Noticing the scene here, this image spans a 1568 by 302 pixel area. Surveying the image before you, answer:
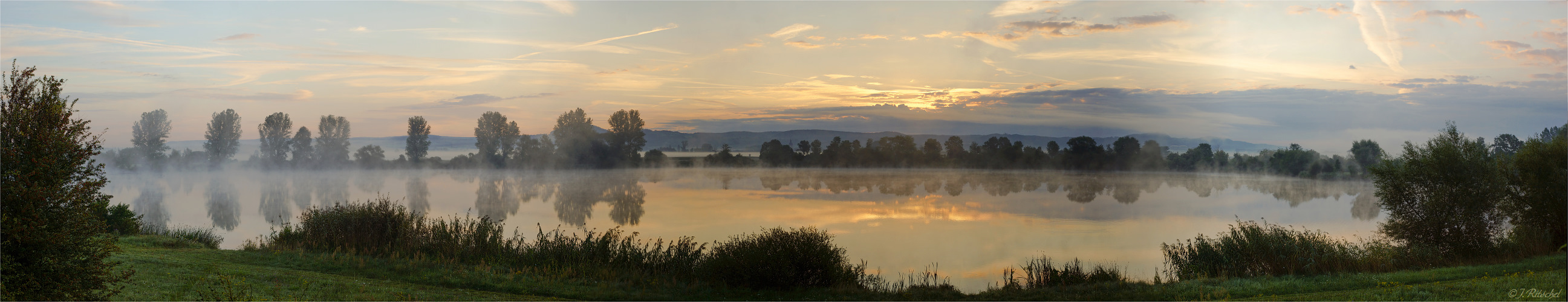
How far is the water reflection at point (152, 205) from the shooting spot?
36.1m

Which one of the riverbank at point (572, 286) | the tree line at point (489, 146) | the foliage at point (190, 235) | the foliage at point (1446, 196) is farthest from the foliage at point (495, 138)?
the foliage at point (1446, 196)

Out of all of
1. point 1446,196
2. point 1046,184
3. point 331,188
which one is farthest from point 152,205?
point 1046,184

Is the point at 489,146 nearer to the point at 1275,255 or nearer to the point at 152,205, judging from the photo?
the point at 152,205

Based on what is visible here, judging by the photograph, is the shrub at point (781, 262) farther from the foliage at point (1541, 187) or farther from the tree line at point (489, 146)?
the tree line at point (489, 146)

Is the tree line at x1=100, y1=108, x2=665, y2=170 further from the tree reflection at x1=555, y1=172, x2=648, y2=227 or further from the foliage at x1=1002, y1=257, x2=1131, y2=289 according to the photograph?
the foliage at x1=1002, y1=257, x2=1131, y2=289

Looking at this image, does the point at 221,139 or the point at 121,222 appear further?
the point at 221,139

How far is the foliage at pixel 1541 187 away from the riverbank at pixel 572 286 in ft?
12.9

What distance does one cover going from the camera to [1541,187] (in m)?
17.5

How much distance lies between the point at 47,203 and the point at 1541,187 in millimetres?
31870

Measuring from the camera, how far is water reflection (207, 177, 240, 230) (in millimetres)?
40000

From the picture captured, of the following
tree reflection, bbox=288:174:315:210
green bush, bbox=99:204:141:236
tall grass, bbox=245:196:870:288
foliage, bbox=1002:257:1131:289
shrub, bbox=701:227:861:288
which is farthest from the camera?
tree reflection, bbox=288:174:315:210

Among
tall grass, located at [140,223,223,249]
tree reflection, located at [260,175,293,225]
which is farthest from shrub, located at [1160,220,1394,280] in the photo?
tree reflection, located at [260,175,293,225]

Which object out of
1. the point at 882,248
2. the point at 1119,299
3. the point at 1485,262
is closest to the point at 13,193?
the point at 1119,299

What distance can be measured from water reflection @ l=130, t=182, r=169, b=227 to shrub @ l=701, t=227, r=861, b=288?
28.0 m
